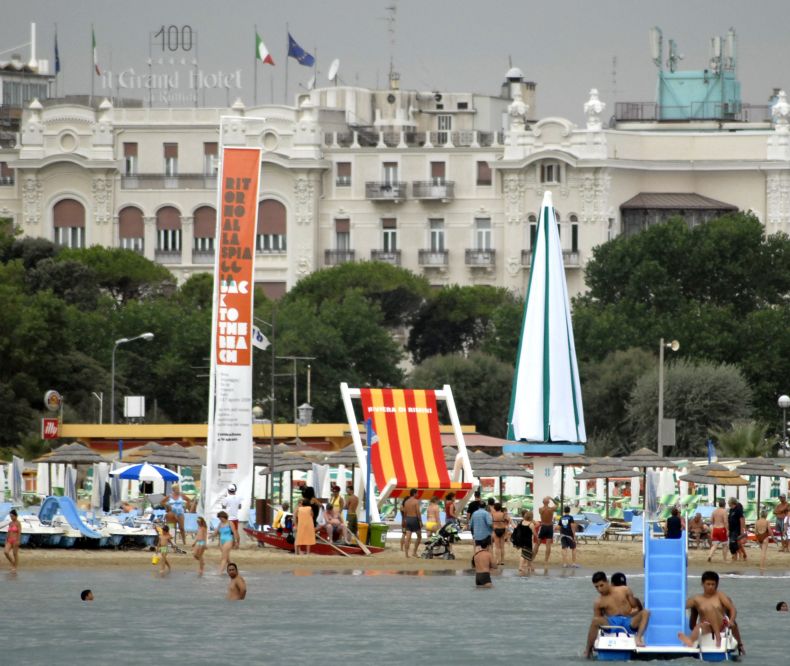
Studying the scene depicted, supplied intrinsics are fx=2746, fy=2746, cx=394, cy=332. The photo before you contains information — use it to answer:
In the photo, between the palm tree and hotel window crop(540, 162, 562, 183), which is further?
hotel window crop(540, 162, 562, 183)

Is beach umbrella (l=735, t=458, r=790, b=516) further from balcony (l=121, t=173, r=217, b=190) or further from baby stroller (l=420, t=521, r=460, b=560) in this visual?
balcony (l=121, t=173, r=217, b=190)

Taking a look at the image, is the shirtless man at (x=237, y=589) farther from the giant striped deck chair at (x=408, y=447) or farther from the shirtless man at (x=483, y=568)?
the giant striped deck chair at (x=408, y=447)

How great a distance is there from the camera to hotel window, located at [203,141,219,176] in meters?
131

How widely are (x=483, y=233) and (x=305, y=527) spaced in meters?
77.1

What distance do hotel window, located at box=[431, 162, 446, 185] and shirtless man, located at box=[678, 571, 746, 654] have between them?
92932mm

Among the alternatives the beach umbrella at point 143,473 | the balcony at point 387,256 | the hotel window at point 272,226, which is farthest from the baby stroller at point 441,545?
the hotel window at point 272,226

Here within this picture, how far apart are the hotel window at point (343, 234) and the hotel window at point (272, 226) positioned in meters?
2.60

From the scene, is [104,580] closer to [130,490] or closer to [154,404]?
[130,490]

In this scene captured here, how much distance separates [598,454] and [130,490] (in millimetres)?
28004

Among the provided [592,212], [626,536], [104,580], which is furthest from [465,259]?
[104,580]

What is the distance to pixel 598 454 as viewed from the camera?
326ft

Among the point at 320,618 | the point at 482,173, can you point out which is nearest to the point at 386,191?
the point at 482,173

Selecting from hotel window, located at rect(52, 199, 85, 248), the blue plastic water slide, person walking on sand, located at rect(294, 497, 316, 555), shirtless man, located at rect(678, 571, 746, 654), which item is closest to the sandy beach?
person walking on sand, located at rect(294, 497, 316, 555)

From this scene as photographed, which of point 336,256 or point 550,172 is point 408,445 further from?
point 336,256
